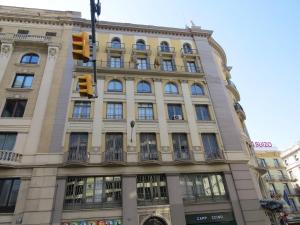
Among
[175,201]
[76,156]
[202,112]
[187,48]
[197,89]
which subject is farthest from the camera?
[187,48]

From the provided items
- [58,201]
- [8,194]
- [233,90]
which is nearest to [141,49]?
[233,90]

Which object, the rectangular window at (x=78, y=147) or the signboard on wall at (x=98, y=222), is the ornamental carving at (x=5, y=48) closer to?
the rectangular window at (x=78, y=147)

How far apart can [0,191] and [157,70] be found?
670 inches

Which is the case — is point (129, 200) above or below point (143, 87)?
below

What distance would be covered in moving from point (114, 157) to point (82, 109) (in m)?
5.53

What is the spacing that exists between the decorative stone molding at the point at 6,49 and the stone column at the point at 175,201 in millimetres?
19579

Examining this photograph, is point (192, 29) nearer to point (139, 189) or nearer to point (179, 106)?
point (179, 106)

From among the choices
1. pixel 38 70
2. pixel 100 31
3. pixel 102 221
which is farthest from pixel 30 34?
pixel 102 221

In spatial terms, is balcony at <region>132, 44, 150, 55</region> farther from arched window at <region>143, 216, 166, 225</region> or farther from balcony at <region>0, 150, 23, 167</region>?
arched window at <region>143, 216, 166, 225</region>

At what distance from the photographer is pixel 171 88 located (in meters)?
23.5

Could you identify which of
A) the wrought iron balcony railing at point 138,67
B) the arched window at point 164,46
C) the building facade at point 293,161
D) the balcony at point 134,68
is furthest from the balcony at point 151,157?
the building facade at point 293,161

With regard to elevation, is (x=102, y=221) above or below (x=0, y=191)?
below

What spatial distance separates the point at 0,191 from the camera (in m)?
15.7

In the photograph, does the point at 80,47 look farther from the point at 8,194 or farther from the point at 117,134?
the point at 8,194
